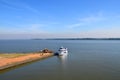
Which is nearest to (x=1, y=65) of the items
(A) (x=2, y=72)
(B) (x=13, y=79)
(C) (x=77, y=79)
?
(A) (x=2, y=72)

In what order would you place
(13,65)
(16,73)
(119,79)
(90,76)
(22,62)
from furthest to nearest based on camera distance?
(22,62) → (13,65) → (16,73) → (90,76) → (119,79)

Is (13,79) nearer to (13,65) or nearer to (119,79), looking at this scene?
(13,65)

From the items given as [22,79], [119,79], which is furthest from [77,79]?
[22,79]

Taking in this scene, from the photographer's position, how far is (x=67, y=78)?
25797 millimetres

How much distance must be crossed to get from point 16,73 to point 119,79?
16.5 metres

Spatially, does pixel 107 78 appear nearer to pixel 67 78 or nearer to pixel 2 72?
pixel 67 78

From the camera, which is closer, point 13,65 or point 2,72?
point 2,72

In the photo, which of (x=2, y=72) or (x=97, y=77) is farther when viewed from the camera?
(x=2, y=72)

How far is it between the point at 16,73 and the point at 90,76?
1233 centimetres

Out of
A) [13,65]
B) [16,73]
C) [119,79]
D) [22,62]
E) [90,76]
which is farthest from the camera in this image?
[22,62]

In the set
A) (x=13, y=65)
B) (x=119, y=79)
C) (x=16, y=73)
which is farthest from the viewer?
(x=13, y=65)

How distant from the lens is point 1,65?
1233 inches

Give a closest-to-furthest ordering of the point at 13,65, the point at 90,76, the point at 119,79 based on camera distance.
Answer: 1. the point at 119,79
2. the point at 90,76
3. the point at 13,65

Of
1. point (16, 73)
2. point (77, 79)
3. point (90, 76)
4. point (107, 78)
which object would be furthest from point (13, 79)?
point (107, 78)
